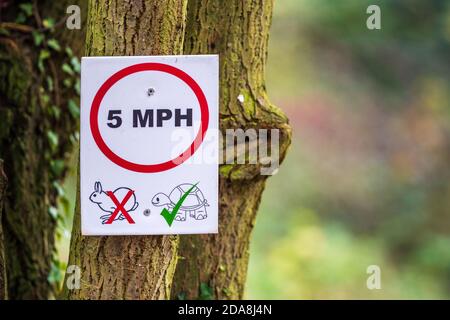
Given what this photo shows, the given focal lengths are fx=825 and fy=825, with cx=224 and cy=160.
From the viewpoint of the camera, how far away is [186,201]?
6.72ft

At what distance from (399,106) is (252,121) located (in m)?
6.81

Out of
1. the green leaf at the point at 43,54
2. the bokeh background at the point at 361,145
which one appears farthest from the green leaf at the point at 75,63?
the bokeh background at the point at 361,145

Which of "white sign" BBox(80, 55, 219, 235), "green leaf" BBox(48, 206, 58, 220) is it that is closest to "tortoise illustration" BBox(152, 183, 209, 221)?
"white sign" BBox(80, 55, 219, 235)

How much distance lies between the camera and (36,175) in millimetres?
3236

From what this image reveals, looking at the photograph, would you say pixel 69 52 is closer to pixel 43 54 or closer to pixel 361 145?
pixel 43 54

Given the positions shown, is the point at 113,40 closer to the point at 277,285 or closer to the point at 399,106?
the point at 277,285

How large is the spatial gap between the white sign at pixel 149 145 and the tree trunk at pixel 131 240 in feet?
0.31

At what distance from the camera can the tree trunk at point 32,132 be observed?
10.2 feet

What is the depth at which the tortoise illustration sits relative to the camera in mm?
2047

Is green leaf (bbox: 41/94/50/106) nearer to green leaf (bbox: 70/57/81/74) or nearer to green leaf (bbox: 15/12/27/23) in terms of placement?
green leaf (bbox: 70/57/81/74)

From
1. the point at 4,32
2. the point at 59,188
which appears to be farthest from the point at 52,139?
the point at 4,32

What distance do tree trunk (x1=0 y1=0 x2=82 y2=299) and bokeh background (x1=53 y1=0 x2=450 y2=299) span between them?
4646mm

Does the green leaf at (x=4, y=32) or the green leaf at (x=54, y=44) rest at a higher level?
the green leaf at (x=4, y=32)

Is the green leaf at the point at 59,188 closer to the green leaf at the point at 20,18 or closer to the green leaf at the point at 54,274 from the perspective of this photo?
the green leaf at the point at 54,274
